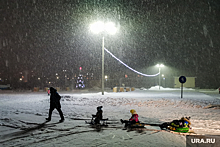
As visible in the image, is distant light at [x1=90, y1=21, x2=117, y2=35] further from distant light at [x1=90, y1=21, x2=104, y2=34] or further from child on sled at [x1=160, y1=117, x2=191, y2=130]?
child on sled at [x1=160, y1=117, x2=191, y2=130]

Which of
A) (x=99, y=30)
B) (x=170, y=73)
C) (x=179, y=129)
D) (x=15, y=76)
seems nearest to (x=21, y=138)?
(x=179, y=129)

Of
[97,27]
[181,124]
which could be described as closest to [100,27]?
[97,27]

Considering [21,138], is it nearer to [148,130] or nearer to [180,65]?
[148,130]

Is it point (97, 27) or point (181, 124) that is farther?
point (97, 27)

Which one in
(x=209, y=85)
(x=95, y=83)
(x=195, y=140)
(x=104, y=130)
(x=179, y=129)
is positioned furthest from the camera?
(x=209, y=85)

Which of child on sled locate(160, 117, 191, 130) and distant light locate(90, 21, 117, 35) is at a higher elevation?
distant light locate(90, 21, 117, 35)

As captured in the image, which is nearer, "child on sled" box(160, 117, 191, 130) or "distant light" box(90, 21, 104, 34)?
"child on sled" box(160, 117, 191, 130)

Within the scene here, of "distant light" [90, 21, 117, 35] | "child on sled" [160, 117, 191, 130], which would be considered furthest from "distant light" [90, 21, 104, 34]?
"child on sled" [160, 117, 191, 130]

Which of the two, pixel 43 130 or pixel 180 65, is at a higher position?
pixel 180 65

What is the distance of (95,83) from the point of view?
180 feet

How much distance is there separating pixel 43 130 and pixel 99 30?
1618cm

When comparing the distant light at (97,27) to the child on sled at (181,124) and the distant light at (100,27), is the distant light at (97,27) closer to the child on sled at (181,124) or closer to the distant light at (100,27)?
the distant light at (100,27)

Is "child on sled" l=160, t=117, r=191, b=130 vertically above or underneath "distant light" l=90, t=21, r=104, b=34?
underneath

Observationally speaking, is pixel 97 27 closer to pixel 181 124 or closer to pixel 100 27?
pixel 100 27
